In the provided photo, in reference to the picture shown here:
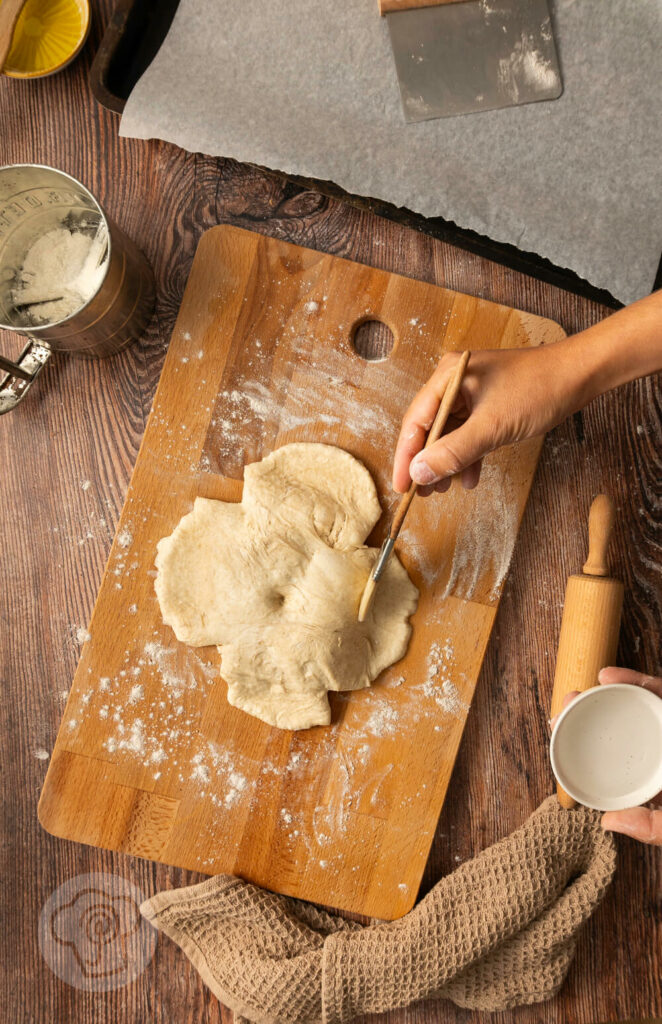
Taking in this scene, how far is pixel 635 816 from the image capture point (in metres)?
1.17

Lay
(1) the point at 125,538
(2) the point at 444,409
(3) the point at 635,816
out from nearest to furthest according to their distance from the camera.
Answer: (2) the point at 444,409 → (3) the point at 635,816 → (1) the point at 125,538

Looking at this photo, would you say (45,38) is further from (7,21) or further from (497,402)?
(497,402)

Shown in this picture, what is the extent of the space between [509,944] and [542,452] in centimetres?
95

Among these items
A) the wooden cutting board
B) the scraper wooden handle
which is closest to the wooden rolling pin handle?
Result: the wooden cutting board

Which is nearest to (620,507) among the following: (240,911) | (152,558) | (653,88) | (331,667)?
(331,667)

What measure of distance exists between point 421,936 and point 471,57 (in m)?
1.69

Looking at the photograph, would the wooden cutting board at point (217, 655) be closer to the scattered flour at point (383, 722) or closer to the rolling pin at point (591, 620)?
the scattered flour at point (383, 722)

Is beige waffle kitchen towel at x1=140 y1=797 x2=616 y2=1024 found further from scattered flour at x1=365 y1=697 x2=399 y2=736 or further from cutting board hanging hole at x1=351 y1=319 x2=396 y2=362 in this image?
cutting board hanging hole at x1=351 y1=319 x2=396 y2=362

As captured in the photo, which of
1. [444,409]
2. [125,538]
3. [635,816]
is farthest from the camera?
[125,538]

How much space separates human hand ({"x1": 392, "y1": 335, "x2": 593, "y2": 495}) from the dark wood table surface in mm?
235

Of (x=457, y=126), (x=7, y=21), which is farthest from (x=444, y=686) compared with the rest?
(x=7, y=21)

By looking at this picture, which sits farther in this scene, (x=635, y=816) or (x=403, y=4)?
(x=403, y=4)

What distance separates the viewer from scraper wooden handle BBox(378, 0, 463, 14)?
4.28 ft

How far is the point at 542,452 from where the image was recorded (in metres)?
1.35
